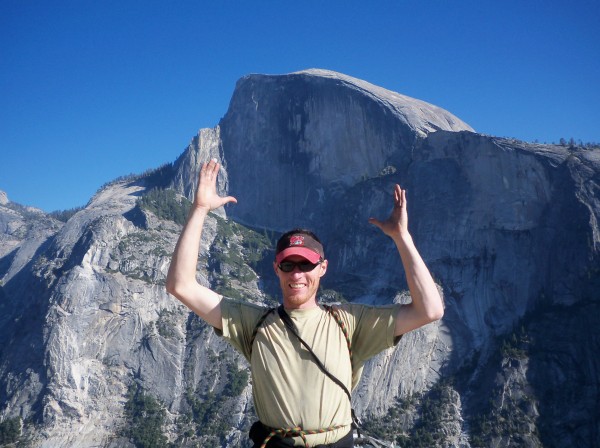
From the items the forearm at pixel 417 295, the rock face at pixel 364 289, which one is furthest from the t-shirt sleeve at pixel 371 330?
the rock face at pixel 364 289

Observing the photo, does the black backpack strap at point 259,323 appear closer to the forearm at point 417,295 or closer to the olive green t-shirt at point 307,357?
the olive green t-shirt at point 307,357

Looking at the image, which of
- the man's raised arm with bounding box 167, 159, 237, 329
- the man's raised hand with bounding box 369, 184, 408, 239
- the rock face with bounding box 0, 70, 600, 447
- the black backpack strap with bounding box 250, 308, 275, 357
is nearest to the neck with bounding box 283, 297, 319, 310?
the black backpack strap with bounding box 250, 308, 275, 357

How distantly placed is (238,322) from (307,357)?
79cm

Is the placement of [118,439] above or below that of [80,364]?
below

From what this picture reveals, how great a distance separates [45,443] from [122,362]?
60.6 feet

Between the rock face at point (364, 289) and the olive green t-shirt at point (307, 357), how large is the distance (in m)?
78.8

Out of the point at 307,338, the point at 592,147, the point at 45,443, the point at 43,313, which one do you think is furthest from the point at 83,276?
the point at 307,338

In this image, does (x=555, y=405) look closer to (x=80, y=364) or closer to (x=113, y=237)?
(x=80, y=364)

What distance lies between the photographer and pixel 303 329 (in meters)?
5.19

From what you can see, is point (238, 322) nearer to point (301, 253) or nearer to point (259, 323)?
point (259, 323)

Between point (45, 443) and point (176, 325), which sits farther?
point (176, 325)

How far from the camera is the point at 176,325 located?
353 ft

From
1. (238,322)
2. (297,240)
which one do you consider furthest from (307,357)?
(297,240)

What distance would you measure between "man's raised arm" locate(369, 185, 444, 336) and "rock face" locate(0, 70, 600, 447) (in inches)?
3101
